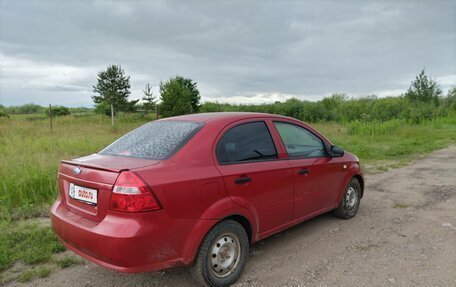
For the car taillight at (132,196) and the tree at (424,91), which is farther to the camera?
the tree at (424,91)

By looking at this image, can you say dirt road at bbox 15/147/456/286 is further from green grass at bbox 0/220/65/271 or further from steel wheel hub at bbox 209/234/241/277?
green grass at bbox 0/220/65/271

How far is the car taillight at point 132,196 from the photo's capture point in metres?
2.58

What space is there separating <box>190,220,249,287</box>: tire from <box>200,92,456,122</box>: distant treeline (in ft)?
76.0

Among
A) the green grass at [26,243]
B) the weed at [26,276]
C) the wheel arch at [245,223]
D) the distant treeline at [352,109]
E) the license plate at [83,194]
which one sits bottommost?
the weed at [26,276]

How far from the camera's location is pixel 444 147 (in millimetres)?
13719

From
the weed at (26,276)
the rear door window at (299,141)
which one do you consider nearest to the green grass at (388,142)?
the rear door window at (299,141)

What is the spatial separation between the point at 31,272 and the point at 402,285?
3716 mm

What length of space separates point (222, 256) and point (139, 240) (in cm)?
94

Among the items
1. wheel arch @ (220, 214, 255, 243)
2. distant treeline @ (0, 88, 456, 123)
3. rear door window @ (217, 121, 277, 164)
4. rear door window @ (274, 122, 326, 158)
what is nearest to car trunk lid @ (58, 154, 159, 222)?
rear door window @ (217, 121, 277, 164)

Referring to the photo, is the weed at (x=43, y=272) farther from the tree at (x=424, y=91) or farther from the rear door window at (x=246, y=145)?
the tree at (x=424, y=91)

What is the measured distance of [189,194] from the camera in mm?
2797

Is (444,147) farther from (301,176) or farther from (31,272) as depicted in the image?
(31,272)

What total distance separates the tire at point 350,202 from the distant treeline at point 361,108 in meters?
20.6

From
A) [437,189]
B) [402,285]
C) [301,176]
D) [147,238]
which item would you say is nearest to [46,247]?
[147,238]
